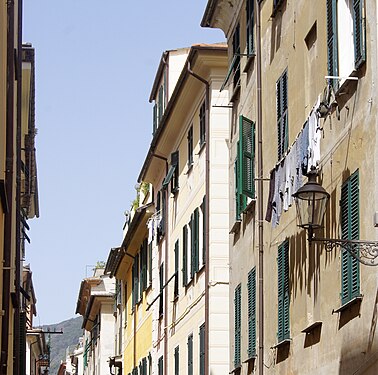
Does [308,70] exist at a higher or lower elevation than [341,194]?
higher

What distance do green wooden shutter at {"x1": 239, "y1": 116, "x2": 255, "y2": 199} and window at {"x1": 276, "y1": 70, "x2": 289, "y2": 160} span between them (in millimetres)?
2281

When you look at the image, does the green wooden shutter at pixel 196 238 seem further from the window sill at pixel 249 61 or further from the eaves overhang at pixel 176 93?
the window sill at pixel 249 61

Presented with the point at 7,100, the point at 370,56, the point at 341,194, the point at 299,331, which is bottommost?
the point at 299,331

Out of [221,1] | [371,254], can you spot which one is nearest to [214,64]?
[221,1]

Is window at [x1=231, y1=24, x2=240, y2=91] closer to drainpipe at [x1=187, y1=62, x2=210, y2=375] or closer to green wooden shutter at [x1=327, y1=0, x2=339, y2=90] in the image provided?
drainpipe at [x1=187, y1=62, x2=210, y2=375]

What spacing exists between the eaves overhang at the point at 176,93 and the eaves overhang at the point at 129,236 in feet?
3.13

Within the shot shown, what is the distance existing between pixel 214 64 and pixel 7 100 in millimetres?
6860

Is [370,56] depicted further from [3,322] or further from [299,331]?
[3,322]

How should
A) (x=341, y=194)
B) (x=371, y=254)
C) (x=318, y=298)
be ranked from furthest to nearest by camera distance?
(x=318, y=298)
(x=341, y=194)
(x=371, y=254)

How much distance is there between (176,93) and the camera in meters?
28.9

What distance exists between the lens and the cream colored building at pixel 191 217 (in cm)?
2608

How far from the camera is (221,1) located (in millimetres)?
23797

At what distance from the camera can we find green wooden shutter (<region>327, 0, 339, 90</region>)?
49.5ft

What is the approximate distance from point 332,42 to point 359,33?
1.33 metres
